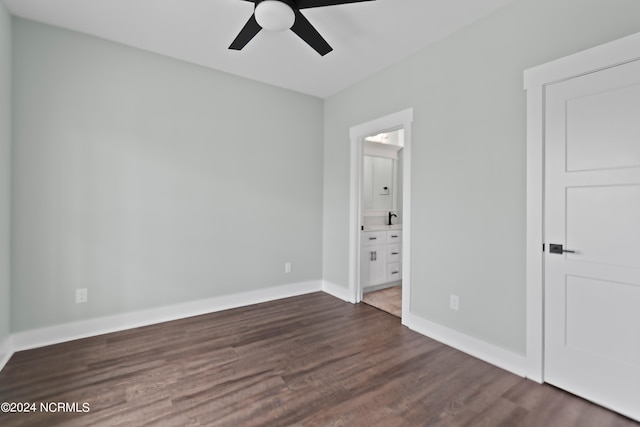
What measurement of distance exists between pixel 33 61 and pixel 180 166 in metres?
1.38

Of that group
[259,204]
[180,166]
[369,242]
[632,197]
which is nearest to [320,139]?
[259,204]

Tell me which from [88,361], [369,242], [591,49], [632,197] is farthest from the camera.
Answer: [369,242]

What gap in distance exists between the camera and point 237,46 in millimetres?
2359

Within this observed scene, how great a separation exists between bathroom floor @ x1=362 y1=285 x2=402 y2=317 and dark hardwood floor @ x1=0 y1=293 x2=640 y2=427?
0.52 m

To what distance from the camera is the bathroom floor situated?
3.44 m

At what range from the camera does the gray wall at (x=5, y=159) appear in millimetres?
2225

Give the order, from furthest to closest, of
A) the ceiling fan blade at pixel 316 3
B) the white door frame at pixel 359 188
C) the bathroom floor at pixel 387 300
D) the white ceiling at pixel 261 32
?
the bathroom floor at pixel 387 300
the white door frame at pixel 359 188
the white ceiling at pixel 261 32
the ceiling fan blade at pixel 316 3

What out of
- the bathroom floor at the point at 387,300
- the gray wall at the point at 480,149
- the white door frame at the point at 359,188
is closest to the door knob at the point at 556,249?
the gray wall at the point at 480,149

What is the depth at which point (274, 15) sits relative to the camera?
6.36ft

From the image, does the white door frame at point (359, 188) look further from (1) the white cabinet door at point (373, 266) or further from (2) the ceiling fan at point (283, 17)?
(2) the ceiling fan at point (283, 17)

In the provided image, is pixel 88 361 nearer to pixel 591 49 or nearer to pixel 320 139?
pixel 320 139

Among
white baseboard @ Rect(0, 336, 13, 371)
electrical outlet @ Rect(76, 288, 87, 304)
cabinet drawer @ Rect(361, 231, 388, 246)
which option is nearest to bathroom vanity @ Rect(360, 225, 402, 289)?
cabinet drawer @ Rect(361, 231, 388, 246)

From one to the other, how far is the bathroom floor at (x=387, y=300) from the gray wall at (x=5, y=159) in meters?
3.38

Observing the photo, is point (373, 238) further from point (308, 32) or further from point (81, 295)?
point (81, 295)
